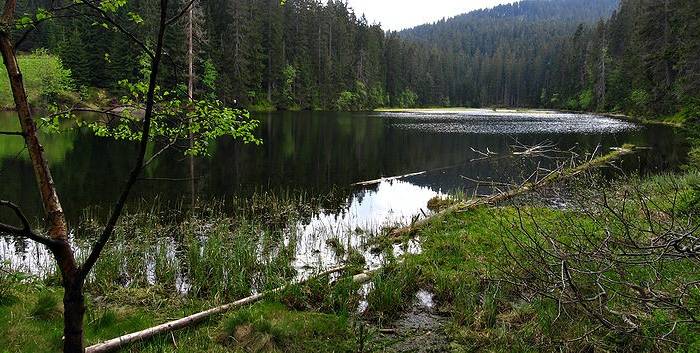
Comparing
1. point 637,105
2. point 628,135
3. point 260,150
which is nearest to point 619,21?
point 637,105

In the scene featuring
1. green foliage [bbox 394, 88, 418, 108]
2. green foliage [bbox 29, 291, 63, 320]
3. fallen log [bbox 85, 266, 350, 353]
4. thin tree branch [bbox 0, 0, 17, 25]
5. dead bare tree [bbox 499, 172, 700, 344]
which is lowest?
fallen log [bbox 85, 266, 350, 353]

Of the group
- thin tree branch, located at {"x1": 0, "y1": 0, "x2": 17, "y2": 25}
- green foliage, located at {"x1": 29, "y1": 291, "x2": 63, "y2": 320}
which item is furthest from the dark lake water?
→ thin tree branch, located at {"x1": 0, "y1": 0, "x2": 17, "y2": 25}

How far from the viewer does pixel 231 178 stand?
63.1 ft

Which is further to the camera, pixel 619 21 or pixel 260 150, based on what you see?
pixel 619 21

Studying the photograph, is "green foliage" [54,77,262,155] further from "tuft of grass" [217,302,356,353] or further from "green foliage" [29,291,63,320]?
"green foliage" [29,291,63,320]

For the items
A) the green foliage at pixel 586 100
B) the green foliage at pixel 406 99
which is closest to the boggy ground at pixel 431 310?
the green foliage at pixel 586 100

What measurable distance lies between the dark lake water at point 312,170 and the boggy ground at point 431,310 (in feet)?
10.2

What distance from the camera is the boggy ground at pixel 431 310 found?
5184 millimetres

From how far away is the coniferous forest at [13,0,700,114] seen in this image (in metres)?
56.1

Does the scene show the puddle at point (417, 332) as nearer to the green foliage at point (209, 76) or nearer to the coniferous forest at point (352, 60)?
the coniferous forest at point (352, 60)

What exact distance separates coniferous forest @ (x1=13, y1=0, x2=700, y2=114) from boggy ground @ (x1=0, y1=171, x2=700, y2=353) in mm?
31279

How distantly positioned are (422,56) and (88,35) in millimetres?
100627

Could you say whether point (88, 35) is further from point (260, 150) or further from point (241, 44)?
point (260, 150)

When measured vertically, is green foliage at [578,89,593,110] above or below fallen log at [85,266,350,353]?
above
